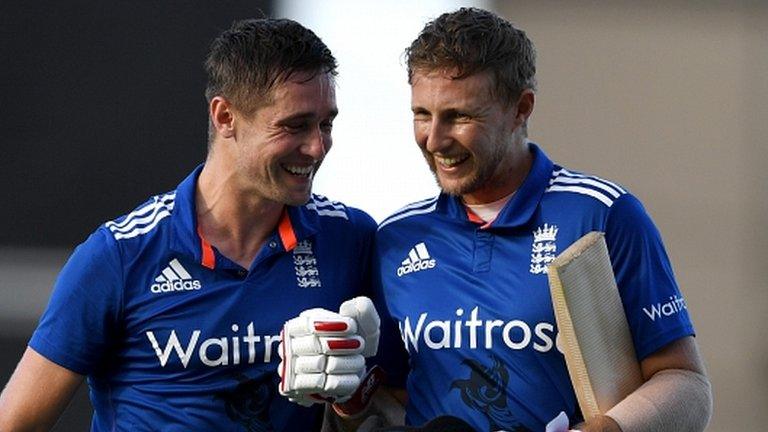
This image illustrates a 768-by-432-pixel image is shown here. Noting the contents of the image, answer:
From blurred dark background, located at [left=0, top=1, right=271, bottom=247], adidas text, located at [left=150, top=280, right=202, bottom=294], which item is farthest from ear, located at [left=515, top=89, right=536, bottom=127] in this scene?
blurred dark background, located at [left=0, top=1, right=271, bottom=247]

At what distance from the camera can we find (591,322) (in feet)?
10.8

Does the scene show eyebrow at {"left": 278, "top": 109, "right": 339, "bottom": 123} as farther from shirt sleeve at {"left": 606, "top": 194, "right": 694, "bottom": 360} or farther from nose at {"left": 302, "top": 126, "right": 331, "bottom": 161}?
shirt sleeve at {"left": 606, "top": 194, "right": 694, "bottom": 360}

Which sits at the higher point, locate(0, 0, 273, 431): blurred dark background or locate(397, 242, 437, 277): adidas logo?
locate(397, 242, 437, 277): adidas logo

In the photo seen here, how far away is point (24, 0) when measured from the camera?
638 cm

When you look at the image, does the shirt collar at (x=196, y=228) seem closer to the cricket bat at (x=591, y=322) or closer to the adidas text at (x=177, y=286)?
the adidas text at (x=177, y=286)

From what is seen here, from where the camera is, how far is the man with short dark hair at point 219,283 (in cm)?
351

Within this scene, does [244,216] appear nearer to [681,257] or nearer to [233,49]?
[233,49]

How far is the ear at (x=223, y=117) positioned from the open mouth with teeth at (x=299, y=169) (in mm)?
165

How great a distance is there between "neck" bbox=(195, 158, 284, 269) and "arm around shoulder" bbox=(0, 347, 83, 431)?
421 mm

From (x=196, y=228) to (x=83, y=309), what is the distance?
1.00 feet

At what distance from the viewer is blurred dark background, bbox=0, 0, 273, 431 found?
619 centimetres

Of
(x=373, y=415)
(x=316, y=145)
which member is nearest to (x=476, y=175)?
(x=316, y=145)

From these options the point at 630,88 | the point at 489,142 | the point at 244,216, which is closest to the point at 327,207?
the point at 244,216

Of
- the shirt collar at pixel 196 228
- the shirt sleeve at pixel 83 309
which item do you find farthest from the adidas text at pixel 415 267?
the shirt sleeve at pixel 83 309
